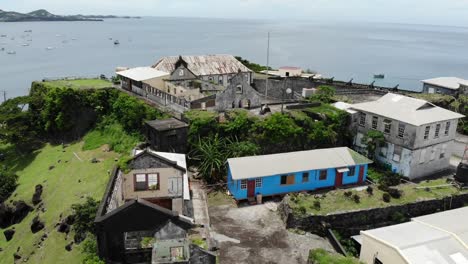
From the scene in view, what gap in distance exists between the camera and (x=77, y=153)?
42.8 metres

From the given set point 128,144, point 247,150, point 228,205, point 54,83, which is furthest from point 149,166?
point 54,83

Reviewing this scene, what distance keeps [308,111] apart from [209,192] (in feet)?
47.4

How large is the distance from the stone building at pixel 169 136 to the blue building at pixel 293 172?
6.10 m

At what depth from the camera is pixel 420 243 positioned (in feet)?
69.1

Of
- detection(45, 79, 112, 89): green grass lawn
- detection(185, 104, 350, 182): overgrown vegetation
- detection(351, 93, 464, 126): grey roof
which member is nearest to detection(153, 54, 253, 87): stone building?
detection(45, 79, 112, 89): green grass lawn

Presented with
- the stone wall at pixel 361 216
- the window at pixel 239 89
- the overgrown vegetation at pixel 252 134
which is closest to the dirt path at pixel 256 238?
the stone wall at pixel 361 216

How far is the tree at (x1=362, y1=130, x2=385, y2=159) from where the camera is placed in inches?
1437

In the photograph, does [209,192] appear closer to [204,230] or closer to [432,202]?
[204,230]

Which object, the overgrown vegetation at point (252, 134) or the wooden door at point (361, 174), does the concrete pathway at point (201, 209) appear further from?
the wooden door at point (361, 174)

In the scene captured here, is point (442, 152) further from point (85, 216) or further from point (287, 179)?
point (85, 216)

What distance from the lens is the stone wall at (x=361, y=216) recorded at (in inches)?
1035

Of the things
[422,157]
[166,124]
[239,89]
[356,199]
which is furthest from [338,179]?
[166,124]

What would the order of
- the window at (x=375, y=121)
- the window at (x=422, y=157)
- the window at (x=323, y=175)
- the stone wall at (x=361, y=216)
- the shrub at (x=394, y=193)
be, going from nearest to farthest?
1. the stone wall at (x=361, y=216)
2. the shrub at (x=394, y=193)
3. the window at (x=323, y=175)
4. the window at (x=422, y=157)
5. the window at (x=375, y=121)

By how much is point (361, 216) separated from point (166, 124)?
18138 millimetres
